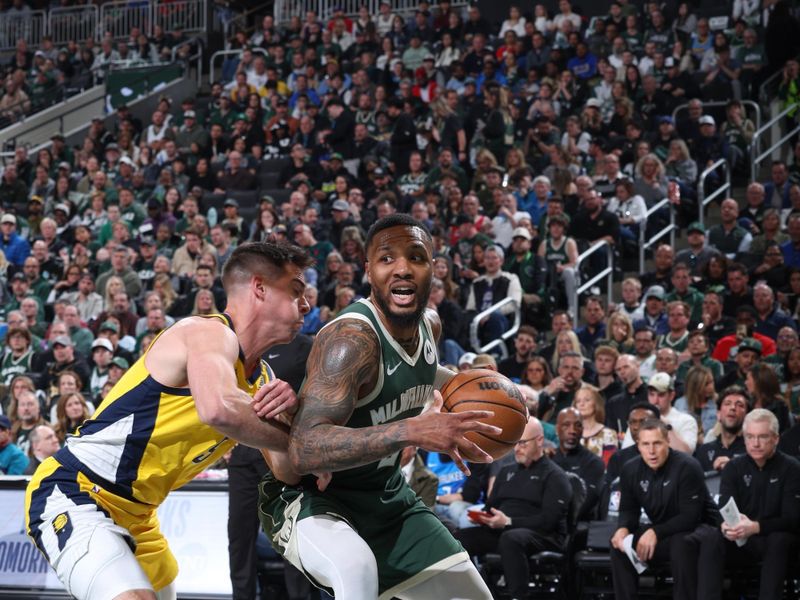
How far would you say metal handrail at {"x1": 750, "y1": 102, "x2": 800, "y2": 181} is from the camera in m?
14.0

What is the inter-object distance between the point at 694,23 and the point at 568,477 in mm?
10265

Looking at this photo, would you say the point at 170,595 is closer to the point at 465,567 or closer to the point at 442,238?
the point at 465,567

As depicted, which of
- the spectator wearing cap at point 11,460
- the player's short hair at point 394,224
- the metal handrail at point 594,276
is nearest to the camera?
the player's short hair at point 394,224

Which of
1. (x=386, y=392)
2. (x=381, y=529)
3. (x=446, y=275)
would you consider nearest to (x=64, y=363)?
(x=446, y=275)

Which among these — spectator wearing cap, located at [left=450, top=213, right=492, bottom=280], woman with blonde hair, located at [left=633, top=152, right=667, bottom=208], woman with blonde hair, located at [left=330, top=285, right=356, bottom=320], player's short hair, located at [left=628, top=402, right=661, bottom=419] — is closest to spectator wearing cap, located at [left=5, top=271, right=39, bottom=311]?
woman with blonde hair, located at [left=330, top=285, right=356, bottom=320]

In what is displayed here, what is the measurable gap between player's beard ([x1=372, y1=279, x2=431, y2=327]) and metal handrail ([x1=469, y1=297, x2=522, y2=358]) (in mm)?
7346

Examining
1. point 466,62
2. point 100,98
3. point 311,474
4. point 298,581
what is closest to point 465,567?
point 311,474

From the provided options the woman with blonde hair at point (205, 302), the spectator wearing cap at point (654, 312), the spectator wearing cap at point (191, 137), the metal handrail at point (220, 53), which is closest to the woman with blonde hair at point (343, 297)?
the woman with blonde hair at point (205, 302)

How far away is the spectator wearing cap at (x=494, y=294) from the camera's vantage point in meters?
12.4

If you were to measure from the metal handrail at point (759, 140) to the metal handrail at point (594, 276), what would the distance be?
2.45m

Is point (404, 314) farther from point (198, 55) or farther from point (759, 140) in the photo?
point (198, 55)

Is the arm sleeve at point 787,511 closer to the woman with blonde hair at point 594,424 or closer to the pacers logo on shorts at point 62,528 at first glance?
the woman with blonde hair at point 594,424

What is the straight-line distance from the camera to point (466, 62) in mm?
17781

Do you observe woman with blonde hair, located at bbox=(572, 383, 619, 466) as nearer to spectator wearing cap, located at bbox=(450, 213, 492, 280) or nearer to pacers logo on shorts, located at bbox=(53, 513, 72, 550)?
spectator wearing cap, located at bbox=(450, 213, 492, 280)
